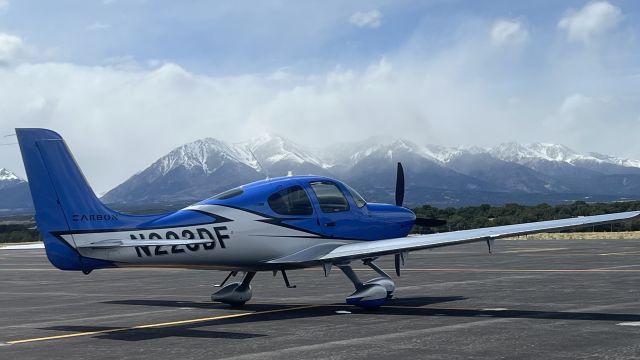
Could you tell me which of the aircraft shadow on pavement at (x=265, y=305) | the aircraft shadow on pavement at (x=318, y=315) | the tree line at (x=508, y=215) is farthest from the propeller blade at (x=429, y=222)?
the tree line at (x=508, y=215)

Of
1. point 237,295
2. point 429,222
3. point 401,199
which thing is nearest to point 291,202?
point 237,295

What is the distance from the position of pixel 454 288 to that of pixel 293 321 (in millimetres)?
6847

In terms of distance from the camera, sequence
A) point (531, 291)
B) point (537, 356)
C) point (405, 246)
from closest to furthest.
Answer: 1. point (537, 356)
2. point (405, 246)
3. point (531, 291)

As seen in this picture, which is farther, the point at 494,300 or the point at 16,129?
the point at 494,300

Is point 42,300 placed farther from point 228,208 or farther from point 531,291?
point 531,291

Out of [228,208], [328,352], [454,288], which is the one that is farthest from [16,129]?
[454,288]

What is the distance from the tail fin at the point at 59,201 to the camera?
15.1m

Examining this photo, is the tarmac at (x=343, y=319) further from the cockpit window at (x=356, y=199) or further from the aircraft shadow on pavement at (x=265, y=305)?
the cockpit window at (x=356, y=199)

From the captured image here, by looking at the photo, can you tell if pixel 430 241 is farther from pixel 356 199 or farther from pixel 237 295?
pixel 237 295

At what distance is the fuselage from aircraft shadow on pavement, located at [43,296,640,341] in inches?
47.5

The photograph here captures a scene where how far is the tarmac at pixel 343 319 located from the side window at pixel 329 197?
Result: 2.12 m

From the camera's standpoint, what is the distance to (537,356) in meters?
10.8

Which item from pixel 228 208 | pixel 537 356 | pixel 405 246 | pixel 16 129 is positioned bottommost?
pixel 537 356

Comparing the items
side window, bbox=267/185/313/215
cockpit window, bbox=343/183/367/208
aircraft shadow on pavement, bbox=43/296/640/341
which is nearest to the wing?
side window, bbox=267/185/313/215
